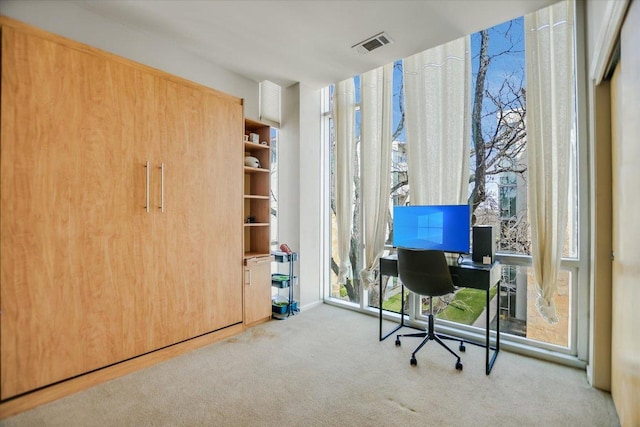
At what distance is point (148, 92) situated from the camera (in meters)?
2.32

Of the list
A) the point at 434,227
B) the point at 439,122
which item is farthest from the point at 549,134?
the point at 434,227

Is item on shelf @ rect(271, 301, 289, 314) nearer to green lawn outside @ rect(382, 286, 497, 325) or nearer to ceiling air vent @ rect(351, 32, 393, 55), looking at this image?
green lawn outside @ rect(382, 286, 497, 325)

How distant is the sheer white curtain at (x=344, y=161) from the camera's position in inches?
139

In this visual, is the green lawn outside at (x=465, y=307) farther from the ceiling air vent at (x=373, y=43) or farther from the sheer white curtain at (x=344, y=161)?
the ceiling air vent at (x=373, y=43)

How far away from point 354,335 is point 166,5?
3215 millimetres

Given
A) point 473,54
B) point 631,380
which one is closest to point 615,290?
point 631,380

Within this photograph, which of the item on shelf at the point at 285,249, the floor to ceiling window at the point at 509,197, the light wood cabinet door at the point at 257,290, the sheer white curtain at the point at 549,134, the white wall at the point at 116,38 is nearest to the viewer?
the white wall at the point at 116,38

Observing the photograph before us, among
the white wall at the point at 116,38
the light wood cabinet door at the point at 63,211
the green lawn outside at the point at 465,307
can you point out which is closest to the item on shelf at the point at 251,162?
the white wall at the point at 116,38

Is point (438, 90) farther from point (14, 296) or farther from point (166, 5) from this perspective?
point (14, 296)

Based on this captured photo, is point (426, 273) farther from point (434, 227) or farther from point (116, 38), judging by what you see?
point (116, 38)

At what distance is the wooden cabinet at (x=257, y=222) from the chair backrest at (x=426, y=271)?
152 centimetres

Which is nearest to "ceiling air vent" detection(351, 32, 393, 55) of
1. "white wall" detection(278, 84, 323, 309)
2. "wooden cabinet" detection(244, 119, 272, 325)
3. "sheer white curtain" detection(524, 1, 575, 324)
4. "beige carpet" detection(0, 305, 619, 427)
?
"white wall" detection(278, 84, 323, 309)

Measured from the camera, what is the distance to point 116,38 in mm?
2430

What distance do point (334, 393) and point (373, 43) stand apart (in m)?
2.84
